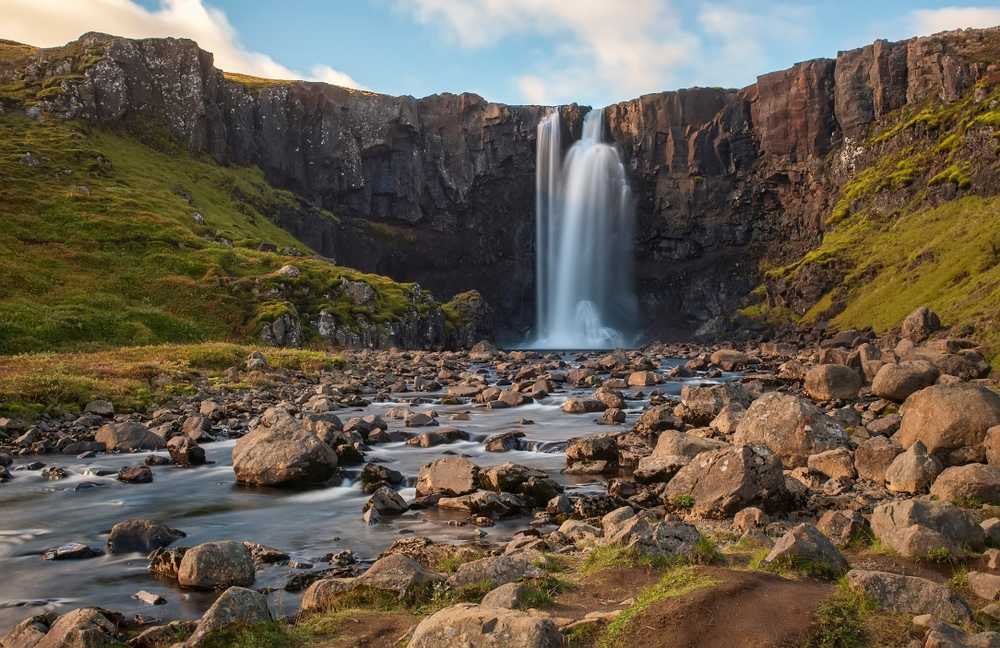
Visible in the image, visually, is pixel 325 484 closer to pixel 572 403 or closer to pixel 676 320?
pixel 572 403

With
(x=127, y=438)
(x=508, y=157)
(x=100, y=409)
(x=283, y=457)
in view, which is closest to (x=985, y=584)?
(x=283, y=457)

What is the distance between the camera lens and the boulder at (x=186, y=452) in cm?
1872

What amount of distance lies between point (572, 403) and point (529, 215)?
88413 mm

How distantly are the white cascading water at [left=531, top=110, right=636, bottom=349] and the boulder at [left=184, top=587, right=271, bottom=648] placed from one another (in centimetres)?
9853

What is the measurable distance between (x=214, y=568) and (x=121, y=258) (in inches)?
2316

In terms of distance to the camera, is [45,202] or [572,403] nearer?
[572,403]

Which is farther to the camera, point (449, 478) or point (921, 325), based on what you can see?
point (921, 325)

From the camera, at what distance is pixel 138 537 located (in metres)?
11.8

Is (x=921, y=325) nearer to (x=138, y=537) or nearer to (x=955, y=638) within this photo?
(x=955, y=638)

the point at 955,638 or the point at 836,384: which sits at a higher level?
the point at 836,384

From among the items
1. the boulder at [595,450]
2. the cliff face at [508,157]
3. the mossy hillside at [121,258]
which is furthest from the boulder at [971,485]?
the cliff face at [508,157]

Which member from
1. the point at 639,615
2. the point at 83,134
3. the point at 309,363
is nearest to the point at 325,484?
the point at 639,615

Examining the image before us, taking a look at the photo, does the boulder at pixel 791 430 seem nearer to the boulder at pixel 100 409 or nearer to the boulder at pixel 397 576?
the boulder at pixel 397 576

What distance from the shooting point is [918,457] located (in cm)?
1355
